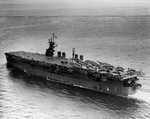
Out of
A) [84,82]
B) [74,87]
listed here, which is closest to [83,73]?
[84,82]

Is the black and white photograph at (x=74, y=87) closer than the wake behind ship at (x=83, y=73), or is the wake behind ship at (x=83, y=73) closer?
the black and white photograph at (x=74, y=87)

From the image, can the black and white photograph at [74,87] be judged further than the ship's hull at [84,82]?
No

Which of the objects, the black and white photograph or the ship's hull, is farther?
the ship's hull

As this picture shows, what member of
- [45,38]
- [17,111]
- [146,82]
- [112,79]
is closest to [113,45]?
[45,38]

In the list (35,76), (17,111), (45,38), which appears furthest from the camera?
(45,38)

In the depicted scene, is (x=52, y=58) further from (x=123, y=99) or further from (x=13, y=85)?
(x=123, y=99)

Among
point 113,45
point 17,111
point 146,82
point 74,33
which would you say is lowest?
point 17,111
